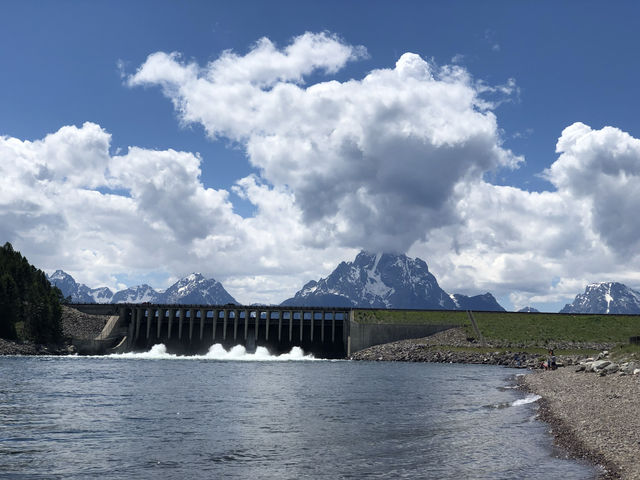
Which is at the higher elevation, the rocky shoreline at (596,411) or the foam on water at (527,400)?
the rocky shoreline at (596,411)

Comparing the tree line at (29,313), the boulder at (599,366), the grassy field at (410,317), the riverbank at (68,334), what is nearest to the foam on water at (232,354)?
the riverbank at (68,334)

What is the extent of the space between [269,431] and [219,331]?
120807 mm

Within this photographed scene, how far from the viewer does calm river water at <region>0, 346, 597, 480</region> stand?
28.1 meters

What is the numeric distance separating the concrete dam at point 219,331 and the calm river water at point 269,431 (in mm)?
75089

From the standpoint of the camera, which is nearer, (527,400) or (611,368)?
(527,400)

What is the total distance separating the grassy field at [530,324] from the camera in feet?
438

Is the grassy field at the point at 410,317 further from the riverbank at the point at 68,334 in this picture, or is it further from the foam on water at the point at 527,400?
the foam on water at the point at 527,400

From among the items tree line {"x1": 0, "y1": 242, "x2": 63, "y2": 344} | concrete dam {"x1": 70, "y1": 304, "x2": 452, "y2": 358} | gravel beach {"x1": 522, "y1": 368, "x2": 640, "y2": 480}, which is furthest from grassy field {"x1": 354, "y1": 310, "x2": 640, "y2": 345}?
tree line {"x1": 0, "y1": 242, "x2": 63, "y2": 344}

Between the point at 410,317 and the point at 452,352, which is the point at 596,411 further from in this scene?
the point at 410,317

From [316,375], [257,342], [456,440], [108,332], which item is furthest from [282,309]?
[456,440]

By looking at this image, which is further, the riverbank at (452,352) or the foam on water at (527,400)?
the riverbank at (452,352)

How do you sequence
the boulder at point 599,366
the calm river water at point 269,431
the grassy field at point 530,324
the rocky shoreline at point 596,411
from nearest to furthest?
1. the rocky shoreline at point 596,411
2. the calm river water at point 269,431
3. the boulder at point 599,366
4. the grassy field at point 530,324

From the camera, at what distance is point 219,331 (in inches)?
6171

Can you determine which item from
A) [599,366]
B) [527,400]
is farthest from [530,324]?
[527,400]
